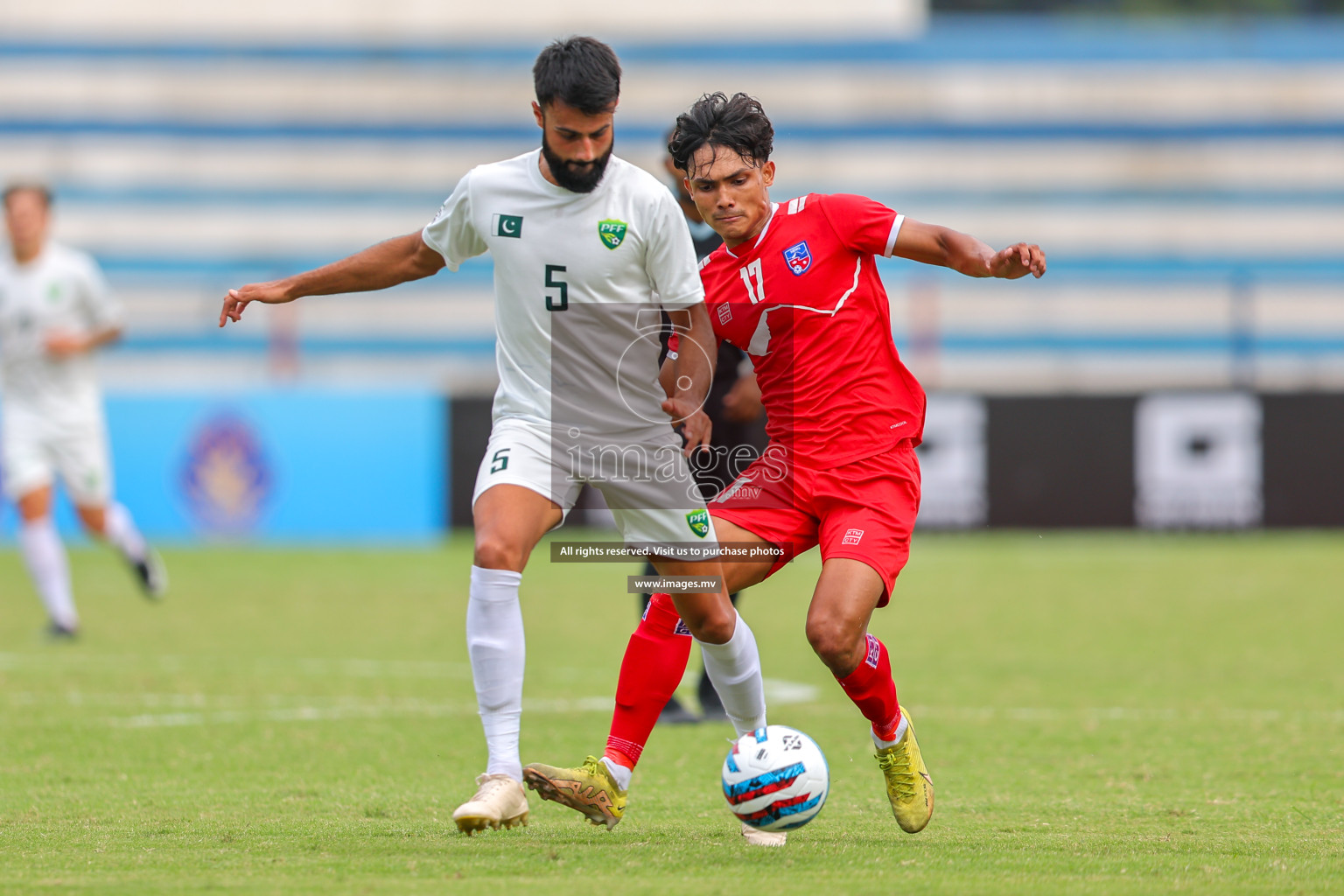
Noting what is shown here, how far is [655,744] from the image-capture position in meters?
6.39

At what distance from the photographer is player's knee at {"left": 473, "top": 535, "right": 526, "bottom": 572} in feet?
14.8

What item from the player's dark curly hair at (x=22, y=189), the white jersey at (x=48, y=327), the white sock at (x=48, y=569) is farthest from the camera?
the white jersey at (x=48, y=327)

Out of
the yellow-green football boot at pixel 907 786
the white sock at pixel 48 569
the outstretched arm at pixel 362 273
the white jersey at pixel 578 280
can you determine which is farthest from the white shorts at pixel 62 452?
the yellow-green football boot at pixel 907 786

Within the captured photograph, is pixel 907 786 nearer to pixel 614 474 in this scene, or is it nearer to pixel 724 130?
pixel 614 474

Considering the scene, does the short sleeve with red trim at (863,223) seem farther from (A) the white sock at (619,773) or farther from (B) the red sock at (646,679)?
(A) the white sock at (619,773)

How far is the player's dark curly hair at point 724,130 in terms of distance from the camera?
4863 mm

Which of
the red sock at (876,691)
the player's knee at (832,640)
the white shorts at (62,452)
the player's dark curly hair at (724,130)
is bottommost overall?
the white shorts at (62,452)

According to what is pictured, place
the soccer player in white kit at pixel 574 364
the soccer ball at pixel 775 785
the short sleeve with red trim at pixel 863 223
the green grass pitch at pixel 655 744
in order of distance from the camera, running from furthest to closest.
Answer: the short sleeve with red trim at pixel 863 223 → the soccer player in white kit at pixel 574 364 → the soccer ball at pixel 775 785 → the green grass pitch at pixel 655 744

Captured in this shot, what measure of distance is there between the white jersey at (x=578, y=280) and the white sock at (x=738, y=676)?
0.67 meters

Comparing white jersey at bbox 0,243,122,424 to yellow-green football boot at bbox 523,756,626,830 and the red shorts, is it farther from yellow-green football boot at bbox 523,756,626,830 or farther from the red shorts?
yellow-green football boot at bbox 523,756,626,830

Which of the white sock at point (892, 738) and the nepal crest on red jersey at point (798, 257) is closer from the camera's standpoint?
the white sock at point (892, 738)

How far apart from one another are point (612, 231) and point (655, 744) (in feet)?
8.03

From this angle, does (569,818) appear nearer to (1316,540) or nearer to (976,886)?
(976,886)

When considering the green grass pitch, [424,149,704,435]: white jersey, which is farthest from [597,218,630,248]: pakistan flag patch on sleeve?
the green grass pitch
